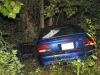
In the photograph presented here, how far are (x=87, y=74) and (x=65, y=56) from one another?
2.14 metres

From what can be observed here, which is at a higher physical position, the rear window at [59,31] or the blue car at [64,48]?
the rear window at [59,31]

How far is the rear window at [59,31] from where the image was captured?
8.45 meters

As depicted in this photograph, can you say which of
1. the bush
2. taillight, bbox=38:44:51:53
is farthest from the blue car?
the bush

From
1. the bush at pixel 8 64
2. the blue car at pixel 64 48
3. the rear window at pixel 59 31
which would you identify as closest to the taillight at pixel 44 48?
the blue car at pixel 64 48

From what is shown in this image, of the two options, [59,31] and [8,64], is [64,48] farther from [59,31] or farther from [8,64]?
[8,64]

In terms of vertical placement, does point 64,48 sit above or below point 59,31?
below

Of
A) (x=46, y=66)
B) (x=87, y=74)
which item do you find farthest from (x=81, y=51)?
(x=87, y=74)

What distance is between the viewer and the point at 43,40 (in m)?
8.00

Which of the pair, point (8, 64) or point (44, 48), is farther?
point (44, 48)

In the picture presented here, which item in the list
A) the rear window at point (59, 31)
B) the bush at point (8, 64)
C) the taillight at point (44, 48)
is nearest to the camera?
the bush at point (8, 64)

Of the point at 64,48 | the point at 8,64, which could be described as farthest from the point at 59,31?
the point at 8,64

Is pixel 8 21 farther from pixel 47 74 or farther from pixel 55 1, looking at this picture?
pixel 47 74

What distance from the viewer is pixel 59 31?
8.57m

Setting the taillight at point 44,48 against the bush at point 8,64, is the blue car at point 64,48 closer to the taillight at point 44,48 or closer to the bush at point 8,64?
the taillight at point 44,48
